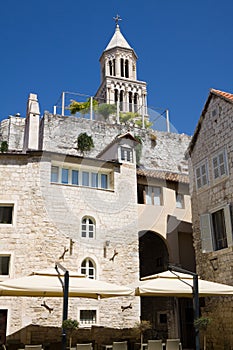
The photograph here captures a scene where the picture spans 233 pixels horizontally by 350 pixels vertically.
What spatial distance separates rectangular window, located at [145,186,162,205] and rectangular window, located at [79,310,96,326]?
20.3 ft

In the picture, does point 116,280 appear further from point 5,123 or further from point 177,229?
point 5,123

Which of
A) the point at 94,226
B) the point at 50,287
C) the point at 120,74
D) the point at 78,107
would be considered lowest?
the point at 50,287

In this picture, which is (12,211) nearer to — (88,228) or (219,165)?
(88,228)

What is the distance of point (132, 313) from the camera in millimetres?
16281

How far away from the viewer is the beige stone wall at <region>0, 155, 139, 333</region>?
14906 millimetres

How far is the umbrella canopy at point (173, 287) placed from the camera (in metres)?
10.9

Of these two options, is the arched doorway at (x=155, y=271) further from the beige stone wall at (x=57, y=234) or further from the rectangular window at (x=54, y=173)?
the rectangular window at (x=54, y=173)

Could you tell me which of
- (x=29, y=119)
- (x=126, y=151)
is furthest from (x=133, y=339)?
(x=29, y=119)

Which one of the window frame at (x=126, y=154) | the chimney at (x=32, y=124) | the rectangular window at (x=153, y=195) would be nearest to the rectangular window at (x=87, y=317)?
the rectangular window at (x=153, y=195)

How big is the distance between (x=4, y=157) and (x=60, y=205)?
3055mm

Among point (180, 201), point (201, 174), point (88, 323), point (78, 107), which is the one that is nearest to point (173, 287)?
point (88, 323)

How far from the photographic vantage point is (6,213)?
15664 mm

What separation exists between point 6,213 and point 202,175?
811cm

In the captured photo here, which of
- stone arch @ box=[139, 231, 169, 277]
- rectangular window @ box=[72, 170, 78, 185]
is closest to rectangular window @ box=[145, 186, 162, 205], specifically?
stone arch @ box=[139, 231, 169, 277]
